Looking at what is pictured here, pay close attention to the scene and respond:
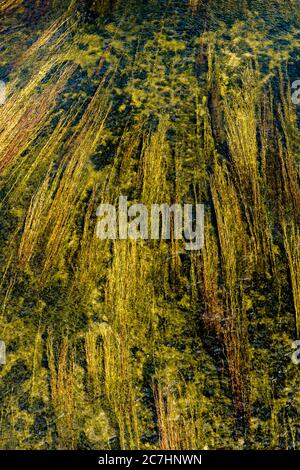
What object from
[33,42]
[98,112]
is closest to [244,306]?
[98,112]

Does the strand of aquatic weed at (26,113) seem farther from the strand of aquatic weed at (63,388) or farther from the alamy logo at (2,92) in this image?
the strand of aquatic weed at (63,388)

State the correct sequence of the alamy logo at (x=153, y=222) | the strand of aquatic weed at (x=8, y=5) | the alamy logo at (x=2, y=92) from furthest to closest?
1. the strand of aquatic weed at (x=8, y=5)
2. the alamy logo at (x=2, y=92)
3. the alamy logo at (x=153, y=222)

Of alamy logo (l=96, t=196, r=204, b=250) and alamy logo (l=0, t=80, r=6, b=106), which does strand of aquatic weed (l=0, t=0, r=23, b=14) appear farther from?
alamy logo (l=96, t=196, r=204, b=250)

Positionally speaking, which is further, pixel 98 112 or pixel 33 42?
pixel 33 42

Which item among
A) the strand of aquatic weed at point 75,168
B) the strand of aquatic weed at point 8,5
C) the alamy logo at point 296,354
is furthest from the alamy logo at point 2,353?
the strand of aquatic weed at point 8,5

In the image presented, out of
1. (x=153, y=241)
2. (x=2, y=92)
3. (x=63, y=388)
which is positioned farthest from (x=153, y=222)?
(x=2, y=92)
